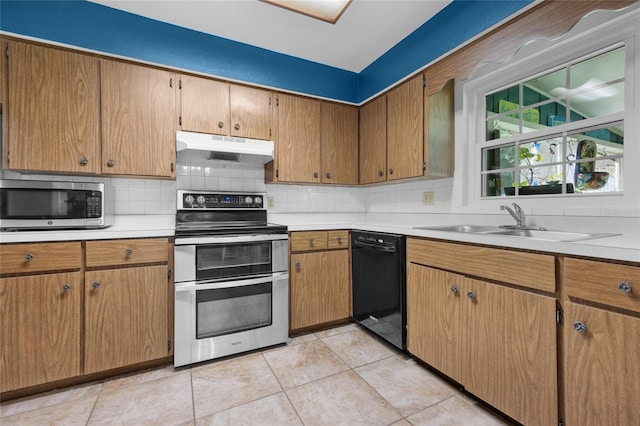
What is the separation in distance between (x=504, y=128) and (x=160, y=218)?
9.26 feet

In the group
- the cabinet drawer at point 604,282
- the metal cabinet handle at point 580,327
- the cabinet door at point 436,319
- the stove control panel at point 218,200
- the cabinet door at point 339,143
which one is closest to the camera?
the cabinet drawer at point 604,282

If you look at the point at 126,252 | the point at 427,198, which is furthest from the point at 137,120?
the point at 427,198

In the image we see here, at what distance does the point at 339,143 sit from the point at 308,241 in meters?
1.11

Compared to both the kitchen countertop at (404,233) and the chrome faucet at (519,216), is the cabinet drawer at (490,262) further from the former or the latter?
the chrome faucet at (519,216)

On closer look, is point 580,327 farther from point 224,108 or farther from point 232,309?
point 224,108

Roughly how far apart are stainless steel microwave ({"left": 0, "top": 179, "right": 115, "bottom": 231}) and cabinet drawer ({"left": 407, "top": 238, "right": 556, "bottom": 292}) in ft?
6.74

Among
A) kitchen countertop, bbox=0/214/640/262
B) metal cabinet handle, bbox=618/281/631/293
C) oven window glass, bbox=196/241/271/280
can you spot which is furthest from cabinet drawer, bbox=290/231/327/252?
metal cabinet handle, bbox=618/281/631/293

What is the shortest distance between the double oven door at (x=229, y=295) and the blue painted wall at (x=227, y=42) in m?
1.46

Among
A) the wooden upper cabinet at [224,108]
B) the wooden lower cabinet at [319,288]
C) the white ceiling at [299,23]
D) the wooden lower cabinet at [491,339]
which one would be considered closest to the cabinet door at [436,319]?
the wooden lower cabinet at [491,339]

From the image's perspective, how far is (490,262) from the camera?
54.6 inches

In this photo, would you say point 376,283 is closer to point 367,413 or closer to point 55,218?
point 367,413

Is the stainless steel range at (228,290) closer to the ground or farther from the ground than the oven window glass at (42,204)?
closer to the ground

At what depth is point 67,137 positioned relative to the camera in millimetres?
1902

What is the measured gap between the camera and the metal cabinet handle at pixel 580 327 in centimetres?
106
